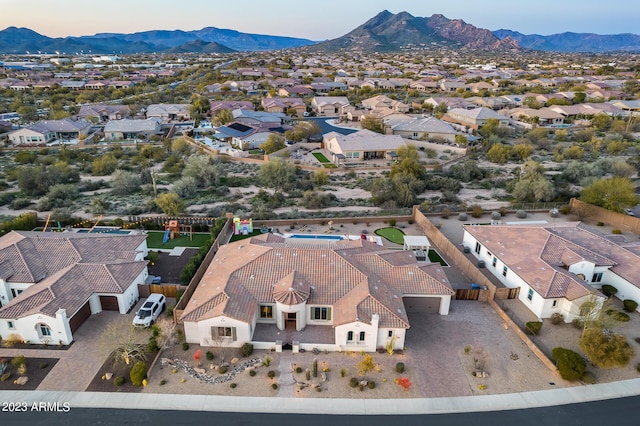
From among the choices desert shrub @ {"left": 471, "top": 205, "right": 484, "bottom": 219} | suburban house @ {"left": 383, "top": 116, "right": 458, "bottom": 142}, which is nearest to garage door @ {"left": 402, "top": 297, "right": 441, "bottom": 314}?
desert shrub @ {"left": 471, "top": 205, "right": 484, "bottom": 219}

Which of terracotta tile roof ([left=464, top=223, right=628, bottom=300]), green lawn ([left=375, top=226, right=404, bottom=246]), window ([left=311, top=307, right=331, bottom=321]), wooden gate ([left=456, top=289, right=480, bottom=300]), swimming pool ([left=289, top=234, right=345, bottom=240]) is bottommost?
green lawn ([left=375, top=226, right=404, bottom=246])

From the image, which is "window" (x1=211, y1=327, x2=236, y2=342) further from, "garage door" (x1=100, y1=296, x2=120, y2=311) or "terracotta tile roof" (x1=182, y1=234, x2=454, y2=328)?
"garage door" (x1=100, y1=296, x2=120, y2=311)

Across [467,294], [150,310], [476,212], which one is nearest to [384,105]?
[476,212]

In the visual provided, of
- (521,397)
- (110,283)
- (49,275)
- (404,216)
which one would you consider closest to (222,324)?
(110,283)

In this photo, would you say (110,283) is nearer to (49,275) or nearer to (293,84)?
(49,275)

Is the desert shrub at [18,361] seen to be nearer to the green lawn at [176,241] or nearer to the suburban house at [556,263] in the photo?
the green lawn at [176,241]

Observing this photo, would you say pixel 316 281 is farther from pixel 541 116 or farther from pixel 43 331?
pixel 541 116

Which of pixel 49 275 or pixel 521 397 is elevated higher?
pixel 49 275
